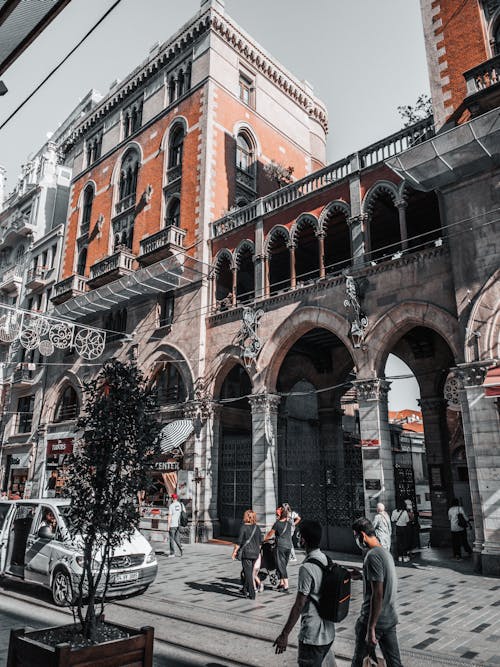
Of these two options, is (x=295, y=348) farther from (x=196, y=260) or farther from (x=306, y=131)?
(x=306, y=131)

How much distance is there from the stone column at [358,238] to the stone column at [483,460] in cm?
528

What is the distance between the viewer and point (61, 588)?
30.5ft

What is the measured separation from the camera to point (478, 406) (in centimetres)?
1216

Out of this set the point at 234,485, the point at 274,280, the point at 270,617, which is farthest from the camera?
the point at 274,280

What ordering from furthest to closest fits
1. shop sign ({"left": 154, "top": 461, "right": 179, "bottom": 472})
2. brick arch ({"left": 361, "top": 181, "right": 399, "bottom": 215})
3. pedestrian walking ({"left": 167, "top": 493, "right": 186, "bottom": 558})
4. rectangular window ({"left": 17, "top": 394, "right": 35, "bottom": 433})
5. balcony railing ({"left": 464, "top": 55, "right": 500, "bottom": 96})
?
1. rectangular window ({"left": 17, "top": 394, "right": 35, "bottom": 433})
2. shop sign ({"left": 154, "top": 461, "right": 179, "bottom": 472})
3. brick arch ({"left": 361, "top": 181, "right": 399, "bottom": 215})
4. pedestrian walking ({"left": 167, "top": 493, "right": 186, "bottom": 558})
5. balcony railing ({"left": 464, "top": 55, "right": 500, "bottom": 96})

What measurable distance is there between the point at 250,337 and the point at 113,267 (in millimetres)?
10476

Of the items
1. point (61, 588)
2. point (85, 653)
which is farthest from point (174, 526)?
point (85, 653)

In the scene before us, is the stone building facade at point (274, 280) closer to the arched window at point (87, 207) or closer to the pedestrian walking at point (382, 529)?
the arched window at point (87, 207)

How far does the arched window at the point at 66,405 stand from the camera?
1134 inches

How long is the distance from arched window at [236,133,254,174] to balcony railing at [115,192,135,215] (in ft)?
22.3

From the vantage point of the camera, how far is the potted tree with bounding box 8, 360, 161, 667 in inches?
189

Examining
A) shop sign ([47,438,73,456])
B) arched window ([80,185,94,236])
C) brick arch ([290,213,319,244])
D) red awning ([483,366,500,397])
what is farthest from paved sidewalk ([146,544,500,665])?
arched window ([80,185,94,236])

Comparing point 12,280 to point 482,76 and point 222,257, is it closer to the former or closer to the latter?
point 222,257

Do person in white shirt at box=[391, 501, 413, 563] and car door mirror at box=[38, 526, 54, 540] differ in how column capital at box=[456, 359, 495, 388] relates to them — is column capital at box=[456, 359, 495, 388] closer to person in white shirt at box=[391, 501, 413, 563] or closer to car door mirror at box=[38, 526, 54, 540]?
person in white shirt at box=[391, 501, 413, 563]
